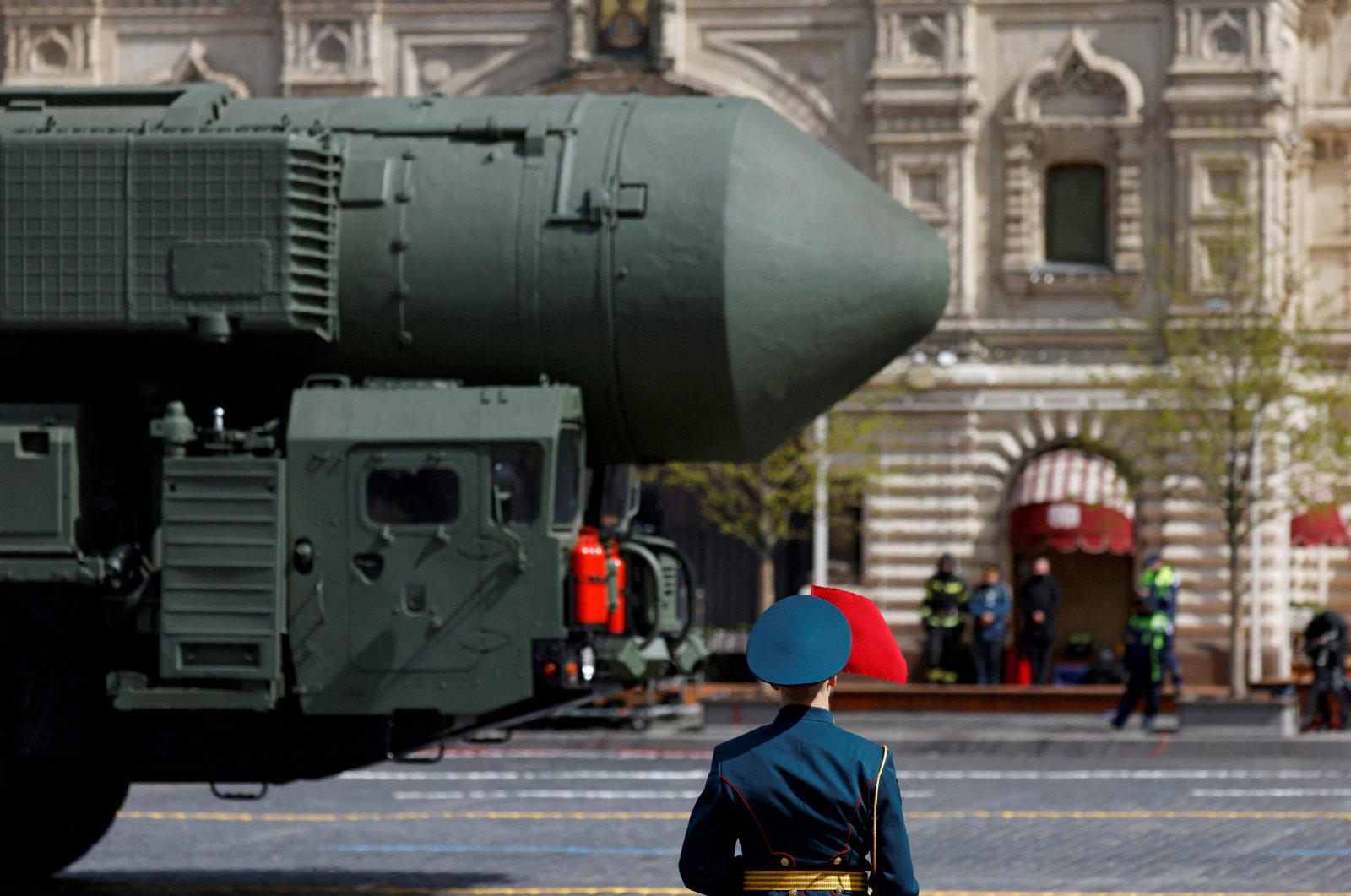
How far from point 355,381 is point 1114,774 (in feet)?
38.3

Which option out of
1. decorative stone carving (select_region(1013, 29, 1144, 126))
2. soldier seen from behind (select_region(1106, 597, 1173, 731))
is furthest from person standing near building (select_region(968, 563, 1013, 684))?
decorative stone carving (select_region(1013, 29, 1144, 126))

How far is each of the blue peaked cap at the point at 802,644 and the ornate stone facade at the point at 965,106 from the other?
103 feet

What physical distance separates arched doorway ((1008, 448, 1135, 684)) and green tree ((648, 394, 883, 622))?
2769 mm

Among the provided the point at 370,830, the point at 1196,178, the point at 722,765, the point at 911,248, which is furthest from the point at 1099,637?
the point at 722,765

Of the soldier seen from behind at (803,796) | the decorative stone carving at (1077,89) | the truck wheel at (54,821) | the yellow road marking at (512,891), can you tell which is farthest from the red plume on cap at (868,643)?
the decorative stone carving at (1077,89)

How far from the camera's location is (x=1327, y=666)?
1044 inches

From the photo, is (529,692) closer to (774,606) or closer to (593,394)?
(593,394)

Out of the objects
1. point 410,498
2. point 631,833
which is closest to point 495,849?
point 631,833

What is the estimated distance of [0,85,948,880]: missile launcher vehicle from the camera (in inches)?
452

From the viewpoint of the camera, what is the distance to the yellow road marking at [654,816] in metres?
17.3

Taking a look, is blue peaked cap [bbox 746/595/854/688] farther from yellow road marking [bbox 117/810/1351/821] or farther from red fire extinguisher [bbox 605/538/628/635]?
yellow road marking [bbox 117/810/1351/821]

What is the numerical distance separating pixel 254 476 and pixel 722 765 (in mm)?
5420

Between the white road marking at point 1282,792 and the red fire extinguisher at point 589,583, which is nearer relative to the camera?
the red fire extinguisher at point 589,583

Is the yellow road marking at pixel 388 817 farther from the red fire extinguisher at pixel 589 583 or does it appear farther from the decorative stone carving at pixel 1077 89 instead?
the decorative stone carving at pixel 1077 89
